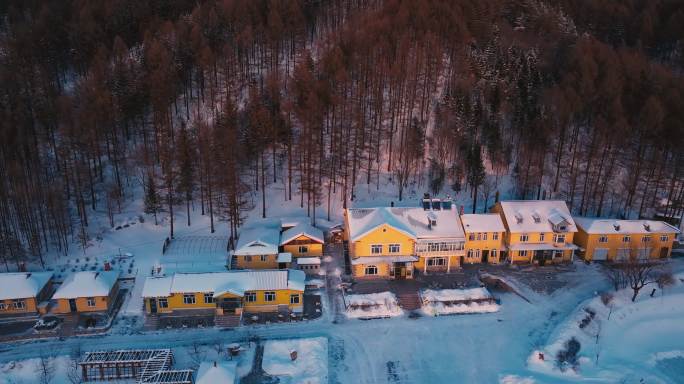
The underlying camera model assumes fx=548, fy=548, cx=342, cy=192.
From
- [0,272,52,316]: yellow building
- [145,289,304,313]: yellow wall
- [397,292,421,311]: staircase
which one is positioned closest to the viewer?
A: [0,272,52,316]: yellow building

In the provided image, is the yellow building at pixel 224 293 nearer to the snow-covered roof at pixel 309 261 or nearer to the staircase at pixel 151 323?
the staircase at pixel 151 323

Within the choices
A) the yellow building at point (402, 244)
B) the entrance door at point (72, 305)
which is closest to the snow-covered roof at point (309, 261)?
the yellow building at point (402, 244)

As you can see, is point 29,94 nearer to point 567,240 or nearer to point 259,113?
point 259,113

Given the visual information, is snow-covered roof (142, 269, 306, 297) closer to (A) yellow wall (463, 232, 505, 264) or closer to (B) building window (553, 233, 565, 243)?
(A) yellow wall (463, 232, 505, 264)

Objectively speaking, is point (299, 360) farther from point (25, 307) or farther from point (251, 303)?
point (25, 307)

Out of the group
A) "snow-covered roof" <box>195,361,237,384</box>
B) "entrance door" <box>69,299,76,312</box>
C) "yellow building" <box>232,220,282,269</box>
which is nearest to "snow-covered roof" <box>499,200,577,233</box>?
"yellow building" <box>232,220,282,269</box>
